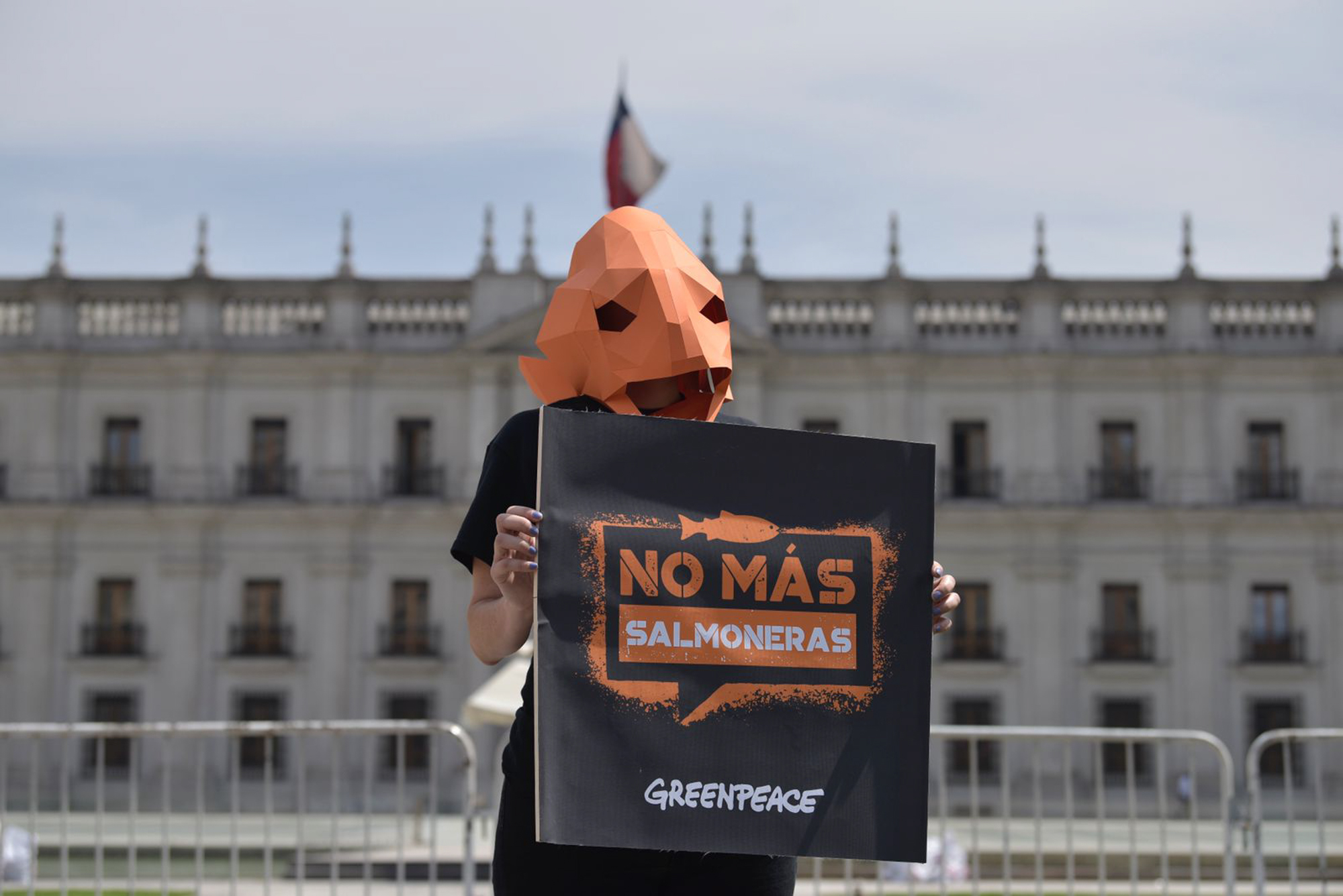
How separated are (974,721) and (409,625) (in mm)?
11343

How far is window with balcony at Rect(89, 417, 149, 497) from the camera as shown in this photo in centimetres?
3047

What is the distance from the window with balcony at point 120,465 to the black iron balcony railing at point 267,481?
192 centimetres

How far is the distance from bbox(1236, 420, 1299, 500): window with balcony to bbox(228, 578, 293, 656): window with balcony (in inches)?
765

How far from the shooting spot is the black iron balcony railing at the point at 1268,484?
29891 millimetres

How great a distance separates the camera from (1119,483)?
1187 inches

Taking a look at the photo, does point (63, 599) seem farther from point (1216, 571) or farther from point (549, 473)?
point (549, 473)

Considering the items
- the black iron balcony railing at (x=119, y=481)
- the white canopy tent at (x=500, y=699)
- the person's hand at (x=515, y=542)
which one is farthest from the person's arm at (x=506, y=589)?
the black iron balcony railing at (x=119, y=481)

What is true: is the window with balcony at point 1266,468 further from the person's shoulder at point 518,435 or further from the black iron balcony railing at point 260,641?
the person's shoulder at point 518,435

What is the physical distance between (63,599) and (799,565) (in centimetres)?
3040

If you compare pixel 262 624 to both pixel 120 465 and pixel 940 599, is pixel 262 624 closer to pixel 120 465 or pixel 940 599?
pixel 120 465

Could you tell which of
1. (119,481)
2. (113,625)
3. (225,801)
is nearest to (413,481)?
(119,481)

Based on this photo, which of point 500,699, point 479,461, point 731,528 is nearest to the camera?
point 731,528

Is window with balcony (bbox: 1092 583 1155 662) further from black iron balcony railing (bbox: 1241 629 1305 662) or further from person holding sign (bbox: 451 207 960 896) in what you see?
person holding sign (bbox: 451 207 960 896)

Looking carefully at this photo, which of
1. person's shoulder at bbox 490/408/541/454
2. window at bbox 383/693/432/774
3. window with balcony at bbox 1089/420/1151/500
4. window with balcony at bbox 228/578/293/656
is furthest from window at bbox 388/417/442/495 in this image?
person's shoulder at bbox 490/408/541/454
